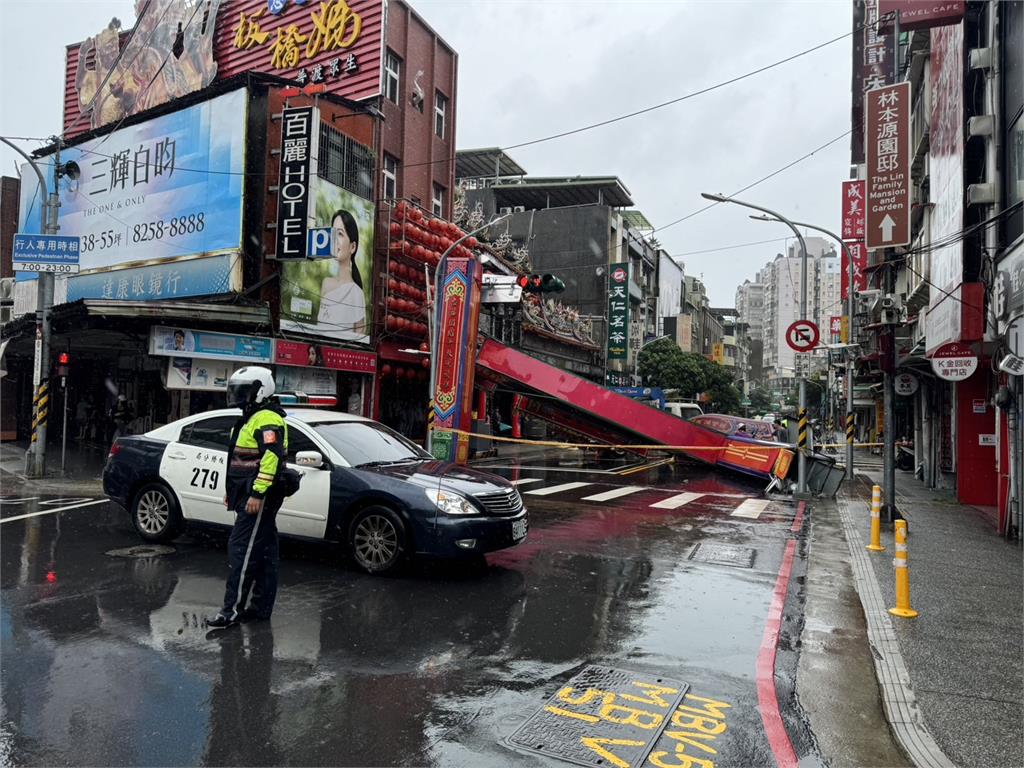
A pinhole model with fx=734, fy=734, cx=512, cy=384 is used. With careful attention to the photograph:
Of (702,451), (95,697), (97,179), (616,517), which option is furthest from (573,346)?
(95,697)

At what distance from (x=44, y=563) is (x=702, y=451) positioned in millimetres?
15384

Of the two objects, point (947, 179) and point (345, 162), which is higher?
point (345, 162)

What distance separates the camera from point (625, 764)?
3629mm

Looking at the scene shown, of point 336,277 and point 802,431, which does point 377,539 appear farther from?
point 336,277

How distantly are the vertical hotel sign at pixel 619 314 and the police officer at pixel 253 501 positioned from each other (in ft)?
136

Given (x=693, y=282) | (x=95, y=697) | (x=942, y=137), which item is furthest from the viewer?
(x=693, y=282)

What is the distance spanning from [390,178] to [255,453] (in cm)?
2020

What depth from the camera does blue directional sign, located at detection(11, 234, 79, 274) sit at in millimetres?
14805

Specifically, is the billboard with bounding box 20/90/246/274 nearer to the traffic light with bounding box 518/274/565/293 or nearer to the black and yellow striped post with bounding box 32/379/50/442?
the black and yellow striped post with bounding box 32/379/50/442

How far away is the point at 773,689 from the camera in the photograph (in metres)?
4.73

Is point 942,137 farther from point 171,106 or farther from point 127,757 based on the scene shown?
point 171,106

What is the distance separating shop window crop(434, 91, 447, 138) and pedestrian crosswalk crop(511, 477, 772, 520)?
16.3m

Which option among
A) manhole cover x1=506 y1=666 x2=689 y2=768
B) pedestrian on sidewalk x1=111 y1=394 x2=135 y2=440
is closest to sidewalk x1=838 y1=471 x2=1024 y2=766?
manhole cover x1=506 y1=666 x2=689 y2=768

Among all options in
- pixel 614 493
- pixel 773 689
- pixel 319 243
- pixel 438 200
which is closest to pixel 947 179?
pixel 614 493
